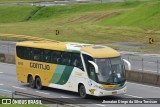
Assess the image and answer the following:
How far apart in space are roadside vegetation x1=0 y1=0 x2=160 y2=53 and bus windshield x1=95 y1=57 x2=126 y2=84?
24.7m

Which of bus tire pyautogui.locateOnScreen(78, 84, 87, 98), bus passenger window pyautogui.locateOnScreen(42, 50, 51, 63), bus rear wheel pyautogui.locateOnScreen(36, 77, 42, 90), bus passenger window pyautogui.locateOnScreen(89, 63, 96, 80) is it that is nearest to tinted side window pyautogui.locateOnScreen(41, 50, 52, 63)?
bus passenger window pyautogui.locateOnScreen(42, 50, 51, 63)

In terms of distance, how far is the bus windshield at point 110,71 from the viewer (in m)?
27.4

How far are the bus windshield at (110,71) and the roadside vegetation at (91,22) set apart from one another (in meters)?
24.7

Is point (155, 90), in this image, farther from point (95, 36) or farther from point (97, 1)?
point (97, 1)

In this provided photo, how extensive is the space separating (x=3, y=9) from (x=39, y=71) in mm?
65398

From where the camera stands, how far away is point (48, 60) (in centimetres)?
3136

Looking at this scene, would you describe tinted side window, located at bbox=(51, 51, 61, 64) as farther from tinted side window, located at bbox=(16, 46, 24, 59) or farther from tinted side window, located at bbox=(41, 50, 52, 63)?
tinted side window, located at bbox=(16, 46, 24, 59)

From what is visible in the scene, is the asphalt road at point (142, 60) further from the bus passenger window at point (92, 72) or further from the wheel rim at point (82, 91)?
the bus passenger window at point (92, 72)

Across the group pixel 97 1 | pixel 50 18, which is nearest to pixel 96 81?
pixel 50 18

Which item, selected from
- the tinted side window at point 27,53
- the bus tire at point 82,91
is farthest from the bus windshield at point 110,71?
the tinted side window at point 27,53

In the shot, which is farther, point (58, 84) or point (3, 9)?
point (3, 9)

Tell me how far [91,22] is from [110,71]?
4773 centimetres

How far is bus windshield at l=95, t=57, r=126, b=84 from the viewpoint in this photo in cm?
2738

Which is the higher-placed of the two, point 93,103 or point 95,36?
point 93,103
